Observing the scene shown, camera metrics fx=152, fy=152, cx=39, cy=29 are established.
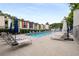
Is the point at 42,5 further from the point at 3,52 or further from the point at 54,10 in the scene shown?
the point at 3,52

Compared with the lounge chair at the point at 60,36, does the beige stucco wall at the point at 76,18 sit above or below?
above

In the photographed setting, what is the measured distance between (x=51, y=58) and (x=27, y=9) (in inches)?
96.2

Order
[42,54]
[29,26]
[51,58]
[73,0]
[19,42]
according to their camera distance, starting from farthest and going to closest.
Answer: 1. [29,26]
2. [19,42]
3. [73,0]
4. [42,54]
5. [51,58]

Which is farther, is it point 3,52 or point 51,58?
point 3,52

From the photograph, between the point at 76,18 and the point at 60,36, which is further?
the point at 60,36

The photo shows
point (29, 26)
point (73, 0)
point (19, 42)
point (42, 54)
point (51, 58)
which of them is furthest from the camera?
point (29, 26)

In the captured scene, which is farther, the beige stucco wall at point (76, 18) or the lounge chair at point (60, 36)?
the lounge chair at point (60, 36)

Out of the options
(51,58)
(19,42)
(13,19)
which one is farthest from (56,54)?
(13,19)

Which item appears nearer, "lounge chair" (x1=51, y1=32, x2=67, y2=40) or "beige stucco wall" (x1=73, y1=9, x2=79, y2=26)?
"beige stucco wall" (x1=73, y1=9, x2=79, y2=26)

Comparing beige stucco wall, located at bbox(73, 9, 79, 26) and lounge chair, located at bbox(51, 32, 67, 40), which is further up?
beige stucco wall, located at bbox(73, 9, 79, 26)

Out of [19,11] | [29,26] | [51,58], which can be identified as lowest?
[51,58]

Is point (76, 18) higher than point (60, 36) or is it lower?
higher

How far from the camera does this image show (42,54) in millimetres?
4746

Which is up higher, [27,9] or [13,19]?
[27,9]
